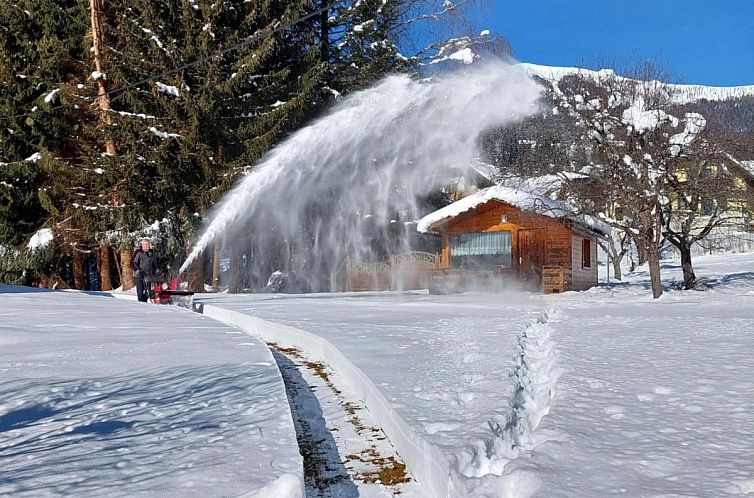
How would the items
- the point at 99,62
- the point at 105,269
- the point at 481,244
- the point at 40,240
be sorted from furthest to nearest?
A: the point at 105,269
the point at 481,244
the point at 40,240
the point at 99,62

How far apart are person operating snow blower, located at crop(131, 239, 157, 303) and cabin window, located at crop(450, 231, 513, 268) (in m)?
13.0

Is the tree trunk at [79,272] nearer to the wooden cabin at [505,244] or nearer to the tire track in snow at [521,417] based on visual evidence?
the wooden cabin at [505,244]

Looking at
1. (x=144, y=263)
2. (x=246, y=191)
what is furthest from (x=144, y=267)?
(x=246, y=191)

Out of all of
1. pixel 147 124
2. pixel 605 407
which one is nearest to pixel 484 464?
pixel 605 407

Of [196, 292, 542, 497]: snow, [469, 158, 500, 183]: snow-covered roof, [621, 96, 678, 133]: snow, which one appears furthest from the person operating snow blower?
[469, 158, 500, 183]: snow-covered roof

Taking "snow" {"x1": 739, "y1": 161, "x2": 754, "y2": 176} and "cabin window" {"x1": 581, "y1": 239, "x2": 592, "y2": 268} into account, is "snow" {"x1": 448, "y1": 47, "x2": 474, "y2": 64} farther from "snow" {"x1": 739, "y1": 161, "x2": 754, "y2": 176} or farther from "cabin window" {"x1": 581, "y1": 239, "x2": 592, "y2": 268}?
"snow" {"x1": 739, "y1": 161, "x2": 754, "y2": 176}

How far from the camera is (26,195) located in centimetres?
2473

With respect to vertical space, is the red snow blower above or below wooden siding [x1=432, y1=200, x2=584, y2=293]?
below

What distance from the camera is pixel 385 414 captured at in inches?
156

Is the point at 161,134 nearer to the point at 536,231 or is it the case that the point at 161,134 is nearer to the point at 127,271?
the point at 127,271

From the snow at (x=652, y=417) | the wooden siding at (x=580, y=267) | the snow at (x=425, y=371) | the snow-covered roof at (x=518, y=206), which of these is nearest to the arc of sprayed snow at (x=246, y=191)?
the snow-covered roof at (x=518, y=206)

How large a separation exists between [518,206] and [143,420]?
1963 cm

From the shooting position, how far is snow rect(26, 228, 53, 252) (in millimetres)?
23781

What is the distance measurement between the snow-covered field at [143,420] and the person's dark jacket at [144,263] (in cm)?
783
